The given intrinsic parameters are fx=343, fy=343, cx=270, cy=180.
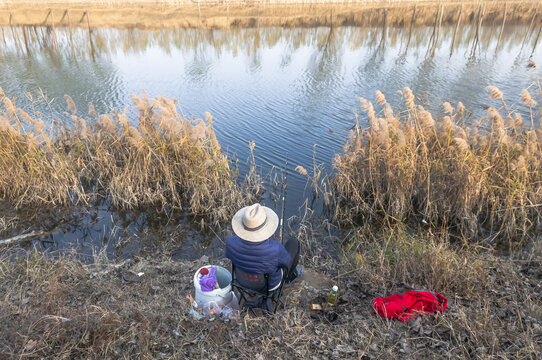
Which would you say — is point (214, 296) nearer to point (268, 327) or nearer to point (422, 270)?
point (268, 327)

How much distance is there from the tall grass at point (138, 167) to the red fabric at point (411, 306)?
3.76 m

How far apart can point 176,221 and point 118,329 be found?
3717 mm

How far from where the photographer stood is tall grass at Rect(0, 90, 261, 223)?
6.75 meters

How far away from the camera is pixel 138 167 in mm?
6938

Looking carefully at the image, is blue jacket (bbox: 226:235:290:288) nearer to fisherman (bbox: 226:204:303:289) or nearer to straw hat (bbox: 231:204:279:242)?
fisherman (bbox: 226:204:303:289)

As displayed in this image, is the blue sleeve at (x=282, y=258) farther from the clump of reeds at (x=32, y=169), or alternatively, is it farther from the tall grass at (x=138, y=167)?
the clump of reeds at (x=32, y=169)

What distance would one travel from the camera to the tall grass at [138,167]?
6.75m

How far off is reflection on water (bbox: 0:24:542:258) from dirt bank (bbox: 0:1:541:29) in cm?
197

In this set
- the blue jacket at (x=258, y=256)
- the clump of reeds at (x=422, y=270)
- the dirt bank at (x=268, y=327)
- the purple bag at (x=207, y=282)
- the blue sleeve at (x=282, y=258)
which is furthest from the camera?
the clump of reeds at (x=422, y=270)

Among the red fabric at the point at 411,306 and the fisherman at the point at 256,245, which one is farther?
the red fabric at the point at 411,306

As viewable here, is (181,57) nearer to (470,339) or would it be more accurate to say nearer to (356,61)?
(356,61)

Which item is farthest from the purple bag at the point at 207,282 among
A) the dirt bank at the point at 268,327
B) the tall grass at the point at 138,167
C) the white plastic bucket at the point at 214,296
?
the tall grass at the point at 138,167

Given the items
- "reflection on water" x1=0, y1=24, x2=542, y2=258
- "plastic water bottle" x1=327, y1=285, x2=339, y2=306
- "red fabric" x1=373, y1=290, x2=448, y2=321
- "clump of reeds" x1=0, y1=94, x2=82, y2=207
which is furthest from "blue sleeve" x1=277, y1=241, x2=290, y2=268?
"clump of reeds" x1=0, y1=94, x2=82, y2=207

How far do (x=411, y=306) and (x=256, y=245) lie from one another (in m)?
1.84
